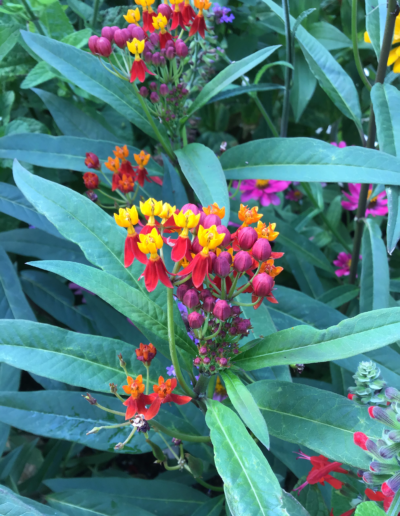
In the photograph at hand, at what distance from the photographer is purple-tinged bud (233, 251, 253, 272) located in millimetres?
742

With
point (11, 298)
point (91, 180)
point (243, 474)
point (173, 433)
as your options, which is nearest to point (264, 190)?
point (91, 180)

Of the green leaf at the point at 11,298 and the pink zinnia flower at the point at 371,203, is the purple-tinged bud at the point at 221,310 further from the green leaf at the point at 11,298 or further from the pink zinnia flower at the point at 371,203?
the pink zinnia flower at the point at 371,203

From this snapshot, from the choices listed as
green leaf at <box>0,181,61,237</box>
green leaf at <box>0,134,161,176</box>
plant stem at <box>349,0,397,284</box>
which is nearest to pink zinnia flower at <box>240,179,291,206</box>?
plant stem at <box>349,0,397,284</box>

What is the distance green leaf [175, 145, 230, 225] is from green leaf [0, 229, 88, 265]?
21.9 inches

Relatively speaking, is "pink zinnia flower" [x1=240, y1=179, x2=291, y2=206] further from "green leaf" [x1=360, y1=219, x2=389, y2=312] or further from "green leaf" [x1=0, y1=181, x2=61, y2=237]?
"green leaf" [x1=0, y1=181, x2=61, y2=237]

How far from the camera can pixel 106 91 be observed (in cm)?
133

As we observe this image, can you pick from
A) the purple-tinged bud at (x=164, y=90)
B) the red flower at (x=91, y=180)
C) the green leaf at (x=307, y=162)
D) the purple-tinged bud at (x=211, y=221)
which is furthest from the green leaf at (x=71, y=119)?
the purple-tinged bud at (x=211, y=221)

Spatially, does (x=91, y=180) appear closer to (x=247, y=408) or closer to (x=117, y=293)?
(x=117, y=293)

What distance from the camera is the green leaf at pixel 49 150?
4.27 ft

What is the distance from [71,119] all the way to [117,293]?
97 cm

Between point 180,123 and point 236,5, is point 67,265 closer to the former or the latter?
point 180,123

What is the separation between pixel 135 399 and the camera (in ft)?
2.58

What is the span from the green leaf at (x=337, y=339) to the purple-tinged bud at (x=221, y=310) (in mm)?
120

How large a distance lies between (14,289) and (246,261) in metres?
0.93
